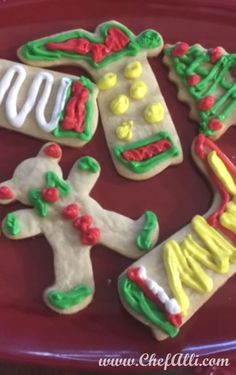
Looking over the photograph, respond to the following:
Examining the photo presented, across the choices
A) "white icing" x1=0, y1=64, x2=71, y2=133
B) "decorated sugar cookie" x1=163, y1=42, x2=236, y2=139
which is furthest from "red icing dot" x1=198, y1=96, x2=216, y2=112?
"white icing" x1=0, y1=64, x2=71, y2=133

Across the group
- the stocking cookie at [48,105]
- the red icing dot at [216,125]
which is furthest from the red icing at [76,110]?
the red icing dot at [216,125]

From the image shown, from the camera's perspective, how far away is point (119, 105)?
115 cm

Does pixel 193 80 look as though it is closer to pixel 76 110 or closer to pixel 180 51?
A: pixel 180 51

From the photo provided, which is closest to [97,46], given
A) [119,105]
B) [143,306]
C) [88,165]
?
[119,105]

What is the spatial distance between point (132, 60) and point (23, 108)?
21 centimetres

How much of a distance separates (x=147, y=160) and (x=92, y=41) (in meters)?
0.24

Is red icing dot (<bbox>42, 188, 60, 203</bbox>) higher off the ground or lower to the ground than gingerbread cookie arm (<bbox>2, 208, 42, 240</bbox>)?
higher

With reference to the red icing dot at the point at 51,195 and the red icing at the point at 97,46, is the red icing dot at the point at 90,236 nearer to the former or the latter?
the red icing dot at the point at 51,195

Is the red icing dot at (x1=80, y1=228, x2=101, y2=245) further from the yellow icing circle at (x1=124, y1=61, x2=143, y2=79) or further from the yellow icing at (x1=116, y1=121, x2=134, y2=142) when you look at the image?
the yellow icing circle at (x1=124, y1=61, x2=143, y2=79)

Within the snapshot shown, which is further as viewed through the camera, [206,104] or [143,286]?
[206,104]

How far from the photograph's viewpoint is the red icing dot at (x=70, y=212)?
109 centimetres

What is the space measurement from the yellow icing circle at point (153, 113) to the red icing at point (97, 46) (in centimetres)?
13

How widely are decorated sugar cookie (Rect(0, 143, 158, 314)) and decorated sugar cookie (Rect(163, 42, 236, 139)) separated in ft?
0.63

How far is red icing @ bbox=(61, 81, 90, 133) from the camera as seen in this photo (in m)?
1.14
